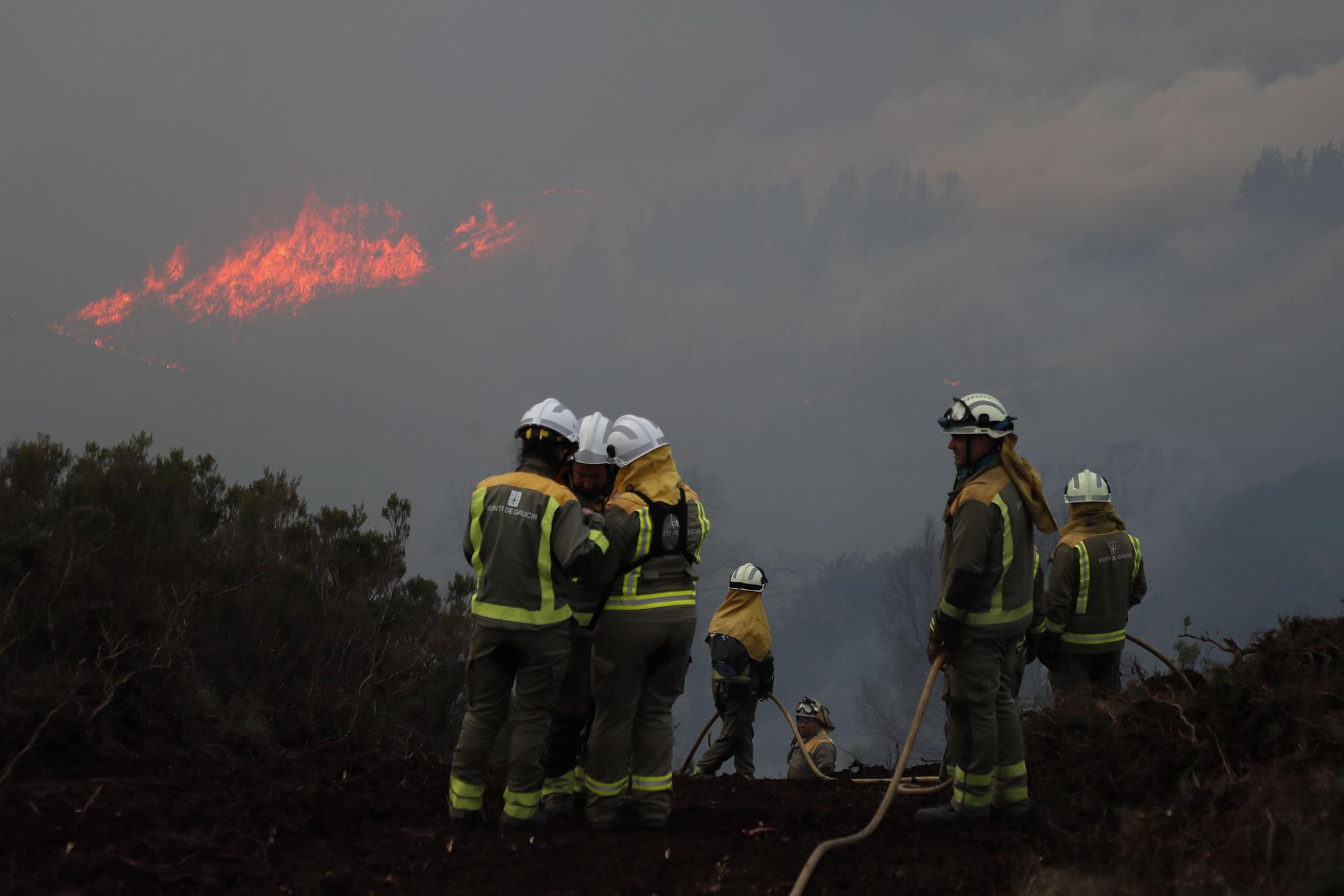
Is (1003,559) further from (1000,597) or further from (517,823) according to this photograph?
(517,823)

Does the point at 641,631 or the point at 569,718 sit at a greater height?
the point at 641,631

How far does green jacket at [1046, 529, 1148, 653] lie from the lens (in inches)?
344

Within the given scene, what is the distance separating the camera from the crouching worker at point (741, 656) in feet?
33.8

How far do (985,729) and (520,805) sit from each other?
2.91 metres

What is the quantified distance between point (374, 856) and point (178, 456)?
8246mm

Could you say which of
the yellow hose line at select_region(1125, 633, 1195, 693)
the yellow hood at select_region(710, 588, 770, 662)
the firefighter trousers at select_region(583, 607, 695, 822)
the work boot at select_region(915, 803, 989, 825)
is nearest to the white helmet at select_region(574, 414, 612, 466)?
the firefighter trousers at select_region(583, 607, 695, 822)

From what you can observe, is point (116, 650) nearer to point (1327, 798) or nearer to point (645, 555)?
point (645, 555)

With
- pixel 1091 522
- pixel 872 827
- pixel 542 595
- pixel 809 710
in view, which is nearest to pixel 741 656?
pixel 809 710

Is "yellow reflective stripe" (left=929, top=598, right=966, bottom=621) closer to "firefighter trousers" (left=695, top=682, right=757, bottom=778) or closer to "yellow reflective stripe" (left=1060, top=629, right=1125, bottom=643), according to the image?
"yellow reflective stripe" (left=1060, top=629, right=1125, bottom=643)

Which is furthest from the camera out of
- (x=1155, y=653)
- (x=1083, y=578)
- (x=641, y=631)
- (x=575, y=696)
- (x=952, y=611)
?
(x=1155, y=653)

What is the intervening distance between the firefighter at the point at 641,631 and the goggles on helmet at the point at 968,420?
171 centimetres

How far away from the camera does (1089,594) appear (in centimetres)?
877

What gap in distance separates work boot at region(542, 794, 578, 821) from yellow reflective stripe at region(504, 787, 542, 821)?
451 mm

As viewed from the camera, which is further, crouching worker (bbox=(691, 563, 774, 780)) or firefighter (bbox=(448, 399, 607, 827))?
crouching worker (bbox=(691, 563, 774, 780))
